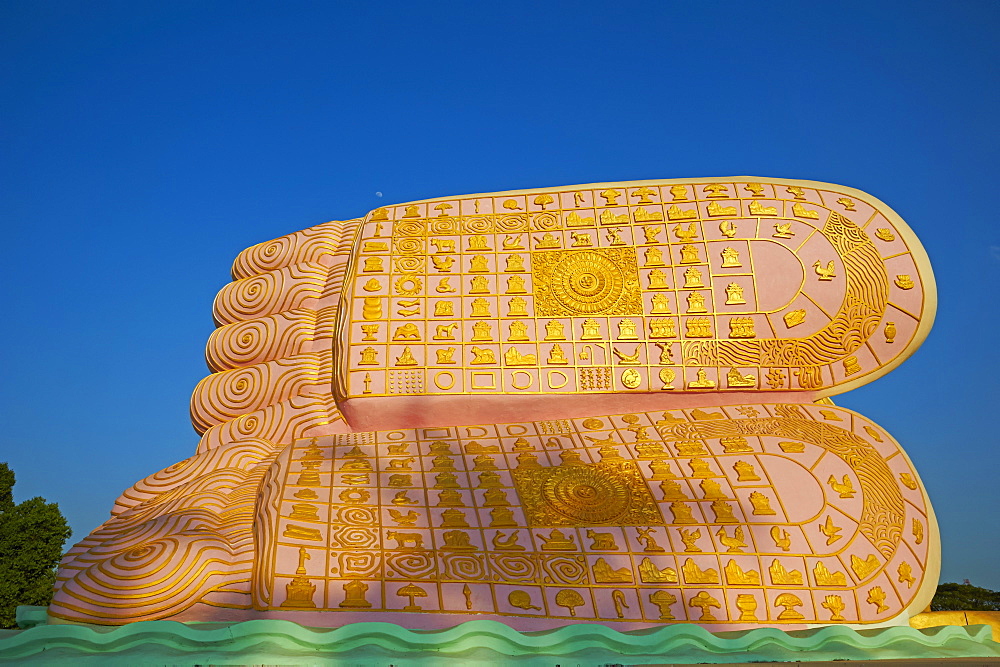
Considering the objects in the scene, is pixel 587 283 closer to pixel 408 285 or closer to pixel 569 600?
pixel 408 285

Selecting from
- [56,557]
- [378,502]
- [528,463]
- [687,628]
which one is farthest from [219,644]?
[56,557]

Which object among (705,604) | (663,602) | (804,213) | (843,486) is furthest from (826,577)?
(804,213)

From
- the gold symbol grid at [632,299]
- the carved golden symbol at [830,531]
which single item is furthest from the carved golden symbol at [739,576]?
the gold symbol grid at [632,299]

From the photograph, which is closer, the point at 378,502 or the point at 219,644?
the point at 219,644

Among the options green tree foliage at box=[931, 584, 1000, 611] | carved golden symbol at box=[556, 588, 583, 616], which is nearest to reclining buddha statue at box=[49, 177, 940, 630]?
carved golden symbol at box=[556, 588, 583, 616]

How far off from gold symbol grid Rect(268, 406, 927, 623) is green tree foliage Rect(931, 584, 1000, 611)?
11831 mm

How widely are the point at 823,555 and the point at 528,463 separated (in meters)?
2.25

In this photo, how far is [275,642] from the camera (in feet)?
12.6

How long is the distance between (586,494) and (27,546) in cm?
1067

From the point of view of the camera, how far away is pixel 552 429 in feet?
22.5

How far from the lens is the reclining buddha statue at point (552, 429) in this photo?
202 inches

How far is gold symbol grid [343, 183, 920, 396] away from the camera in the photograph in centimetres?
718

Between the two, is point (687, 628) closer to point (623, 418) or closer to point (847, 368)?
point (623, 418)

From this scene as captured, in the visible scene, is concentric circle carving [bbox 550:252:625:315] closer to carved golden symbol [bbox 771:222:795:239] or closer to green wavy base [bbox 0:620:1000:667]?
carved golden symbol [bbox 771:222:795:239]
